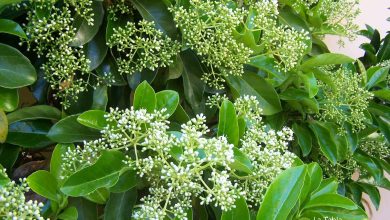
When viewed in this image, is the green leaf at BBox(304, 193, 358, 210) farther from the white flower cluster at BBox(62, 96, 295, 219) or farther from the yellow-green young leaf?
the yellow-green young leaf

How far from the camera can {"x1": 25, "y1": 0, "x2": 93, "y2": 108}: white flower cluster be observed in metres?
0.76

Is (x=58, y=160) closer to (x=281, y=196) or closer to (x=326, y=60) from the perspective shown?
(x=281, y=196)

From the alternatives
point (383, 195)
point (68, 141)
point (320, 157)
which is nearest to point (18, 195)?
point (68, 141)

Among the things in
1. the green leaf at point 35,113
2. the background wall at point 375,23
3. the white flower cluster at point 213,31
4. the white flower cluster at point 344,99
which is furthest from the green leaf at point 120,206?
the background wall at point 375,23

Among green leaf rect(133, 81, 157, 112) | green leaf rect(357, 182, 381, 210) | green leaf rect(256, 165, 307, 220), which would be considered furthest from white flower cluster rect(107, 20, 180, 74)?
green leaf rect(357, 182, 381, 210)

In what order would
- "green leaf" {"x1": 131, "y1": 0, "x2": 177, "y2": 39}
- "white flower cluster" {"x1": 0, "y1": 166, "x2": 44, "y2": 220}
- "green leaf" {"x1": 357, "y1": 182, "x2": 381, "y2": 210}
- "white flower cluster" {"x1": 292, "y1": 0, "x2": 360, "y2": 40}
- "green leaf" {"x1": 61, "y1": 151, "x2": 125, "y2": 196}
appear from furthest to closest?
"green leaf" {"x1": 357, "y1": 182, "x2": 381, "y2": 210}
"white flower cluster" {"x1": 292, "y1": 0, "x2": 360, "y2": 40}
"green leaf" {"x1": 131, "y1": 0, "x2": 177, "y2": 39}
"green leaf" {"x1": 61, "y1": 151, "x2": 125, "y2": 196}
"white flower cluster" {"x1": 0, "y1": 166, "x2": 44, "y2": 220}

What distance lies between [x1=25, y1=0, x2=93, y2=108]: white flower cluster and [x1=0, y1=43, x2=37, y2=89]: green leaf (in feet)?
0.13

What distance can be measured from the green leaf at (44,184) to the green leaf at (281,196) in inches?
12.8

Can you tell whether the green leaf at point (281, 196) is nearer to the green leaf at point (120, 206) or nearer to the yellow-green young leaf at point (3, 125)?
the green leaf at point (120, 206)

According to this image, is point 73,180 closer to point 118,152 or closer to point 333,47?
point 118,152

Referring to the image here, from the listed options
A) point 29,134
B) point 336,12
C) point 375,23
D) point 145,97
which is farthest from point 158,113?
point 375,23

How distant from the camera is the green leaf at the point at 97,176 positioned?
25.1 inches

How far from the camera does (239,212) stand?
701mm

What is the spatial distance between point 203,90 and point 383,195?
60.9 inches
